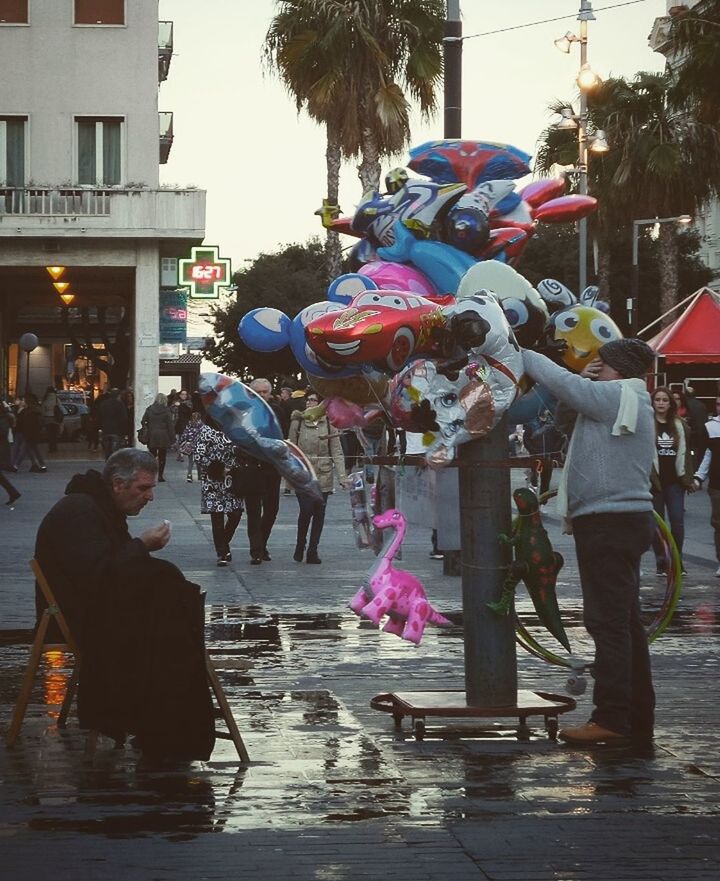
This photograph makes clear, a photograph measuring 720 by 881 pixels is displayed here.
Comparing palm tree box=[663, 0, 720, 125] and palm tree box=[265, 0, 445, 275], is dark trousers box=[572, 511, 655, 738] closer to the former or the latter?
palm tree box=[663, 0, 720, 125]

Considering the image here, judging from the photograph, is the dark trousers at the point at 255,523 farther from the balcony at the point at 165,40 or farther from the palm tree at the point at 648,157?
the palm tree at the point at 648,157

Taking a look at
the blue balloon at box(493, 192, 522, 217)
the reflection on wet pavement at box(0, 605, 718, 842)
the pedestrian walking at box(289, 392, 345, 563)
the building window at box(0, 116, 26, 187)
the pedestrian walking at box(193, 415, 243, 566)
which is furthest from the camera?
the building window at box(0, 116, 26, 187)

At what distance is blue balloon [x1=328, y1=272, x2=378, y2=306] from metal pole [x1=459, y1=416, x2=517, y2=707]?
894mm

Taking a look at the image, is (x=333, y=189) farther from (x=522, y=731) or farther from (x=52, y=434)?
(x=522, y=731)

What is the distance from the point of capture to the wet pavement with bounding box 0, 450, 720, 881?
19.0ft

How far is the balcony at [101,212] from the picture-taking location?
1459 inches

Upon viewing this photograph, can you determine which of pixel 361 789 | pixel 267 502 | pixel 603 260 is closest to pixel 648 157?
pixel 603 260

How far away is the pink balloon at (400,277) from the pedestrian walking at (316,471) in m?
6.21

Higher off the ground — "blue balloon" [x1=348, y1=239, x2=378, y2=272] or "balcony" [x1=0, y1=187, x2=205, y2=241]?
"balcony" [x1=0, y1=187, x2=205, y2=241]

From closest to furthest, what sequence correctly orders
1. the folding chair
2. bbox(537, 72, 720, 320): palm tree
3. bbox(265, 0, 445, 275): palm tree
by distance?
the folding chair, bbox(265, 0, 445, 275): palm tree, bbox(537, 72, 720, 320): palm tree

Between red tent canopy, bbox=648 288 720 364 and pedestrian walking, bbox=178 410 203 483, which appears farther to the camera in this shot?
red tent canopy, bbox=648 288 720 364

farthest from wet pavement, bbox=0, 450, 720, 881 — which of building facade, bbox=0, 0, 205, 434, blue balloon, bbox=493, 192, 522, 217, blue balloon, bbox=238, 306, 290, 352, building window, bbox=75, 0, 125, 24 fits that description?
building window, bbox=75, 0, 125, 24

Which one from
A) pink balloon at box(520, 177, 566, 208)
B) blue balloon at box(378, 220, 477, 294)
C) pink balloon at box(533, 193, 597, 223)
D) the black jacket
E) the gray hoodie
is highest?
pink balloon at box(520, 177, 566, 208)

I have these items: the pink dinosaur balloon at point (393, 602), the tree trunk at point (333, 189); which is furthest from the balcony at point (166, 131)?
the pink dinosaur balloon at point (393, 602)
